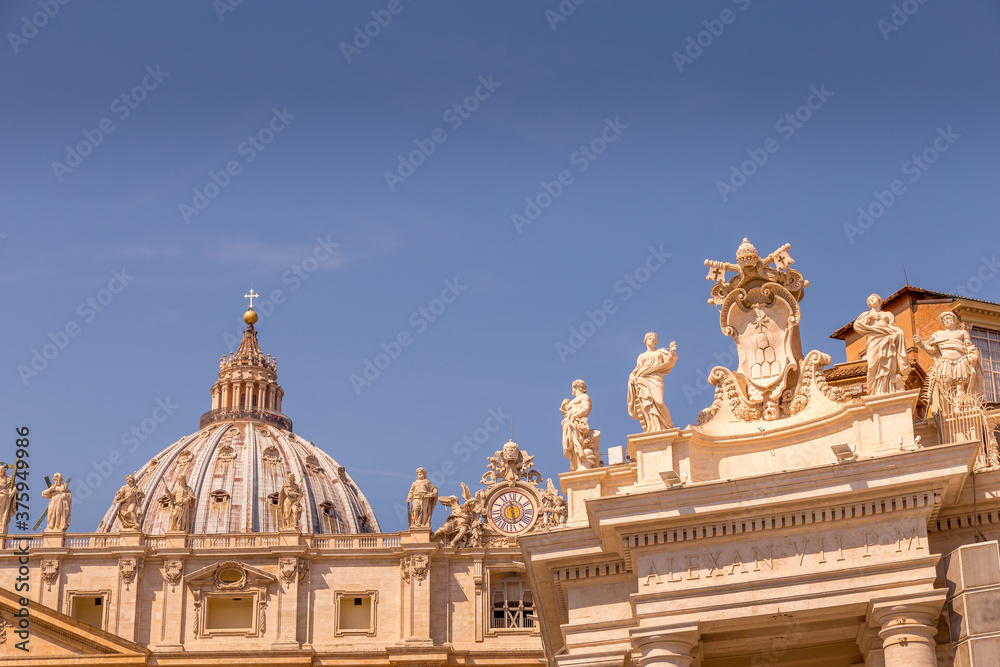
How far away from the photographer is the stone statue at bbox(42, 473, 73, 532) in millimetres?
94562

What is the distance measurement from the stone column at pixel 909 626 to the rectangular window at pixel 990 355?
74.9 ft

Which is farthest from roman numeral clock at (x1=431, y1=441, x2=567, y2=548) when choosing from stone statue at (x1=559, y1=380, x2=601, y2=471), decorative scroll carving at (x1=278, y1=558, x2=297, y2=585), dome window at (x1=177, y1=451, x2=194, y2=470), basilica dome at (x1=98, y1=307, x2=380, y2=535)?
dome window at (x1=177, y1=451, x2=194, y2=470)

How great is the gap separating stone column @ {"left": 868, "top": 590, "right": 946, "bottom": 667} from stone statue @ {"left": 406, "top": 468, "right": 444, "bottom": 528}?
210ft

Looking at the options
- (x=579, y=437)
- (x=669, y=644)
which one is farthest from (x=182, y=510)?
(x=669, y=644)

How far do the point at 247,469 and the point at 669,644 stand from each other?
5675 inches

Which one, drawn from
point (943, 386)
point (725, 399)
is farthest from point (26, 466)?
point (943, 386)

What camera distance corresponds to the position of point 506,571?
93.6 m

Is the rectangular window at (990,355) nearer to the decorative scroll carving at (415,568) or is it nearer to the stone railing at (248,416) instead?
the decorative scroll carving at (415,568)

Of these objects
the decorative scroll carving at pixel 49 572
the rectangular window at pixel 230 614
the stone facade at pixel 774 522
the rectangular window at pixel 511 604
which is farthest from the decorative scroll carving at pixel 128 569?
the stone facade at pixel 774 522

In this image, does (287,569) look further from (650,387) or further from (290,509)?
(650,387)

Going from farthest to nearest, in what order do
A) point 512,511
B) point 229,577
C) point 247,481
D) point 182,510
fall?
point 247,481 → point 182,510 → point 512,511 → point 229,577

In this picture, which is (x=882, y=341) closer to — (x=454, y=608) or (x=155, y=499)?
(x=454, y=608)

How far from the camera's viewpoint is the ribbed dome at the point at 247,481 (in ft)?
547

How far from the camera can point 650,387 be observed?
118ft
